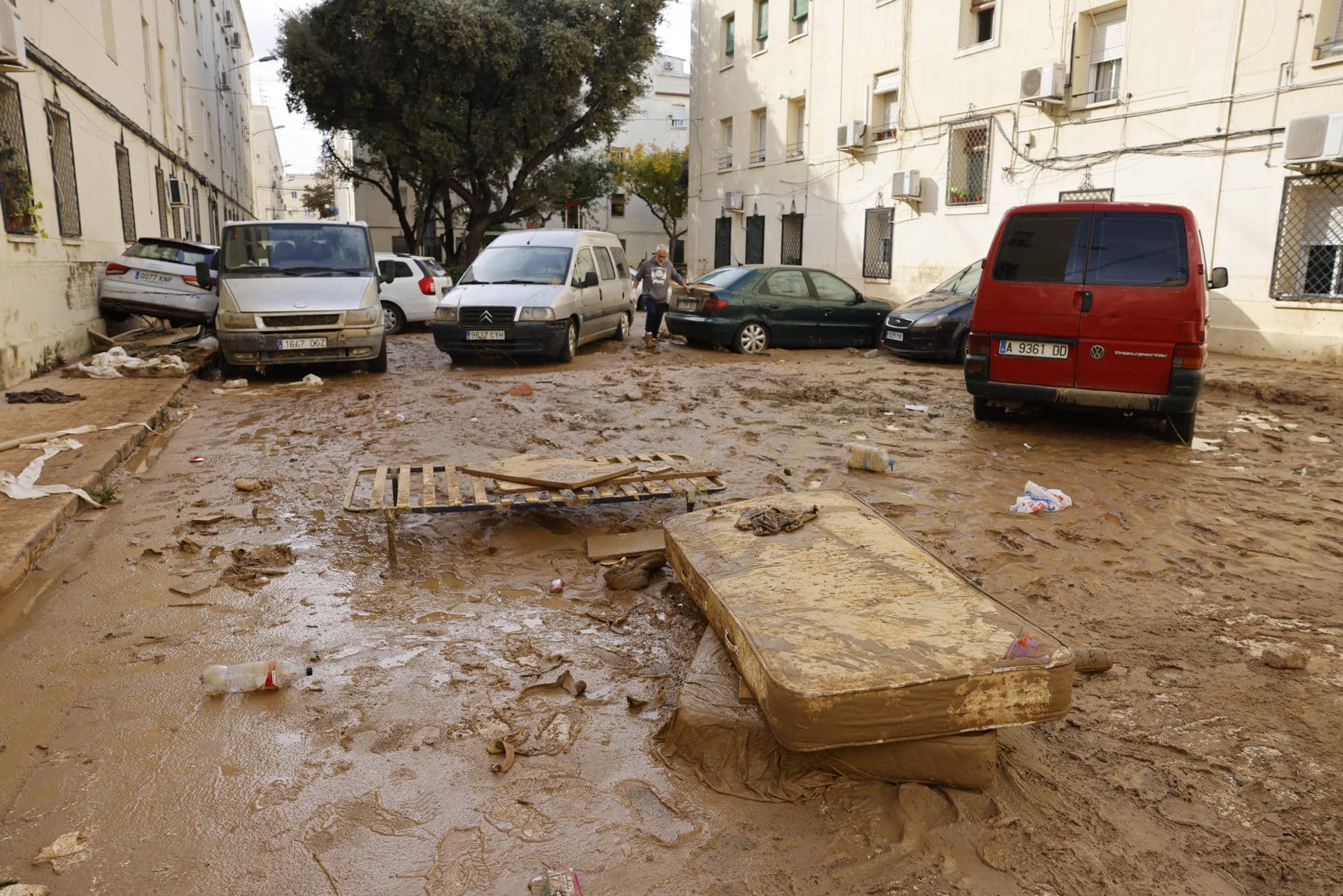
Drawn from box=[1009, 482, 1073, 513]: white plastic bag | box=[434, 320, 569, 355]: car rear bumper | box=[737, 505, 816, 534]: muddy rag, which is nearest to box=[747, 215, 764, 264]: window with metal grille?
box=[434, 320, 569, 355]: car rear bumper

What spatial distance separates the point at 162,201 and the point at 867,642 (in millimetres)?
21593

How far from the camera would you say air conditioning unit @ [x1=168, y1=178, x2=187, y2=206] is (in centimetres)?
2097

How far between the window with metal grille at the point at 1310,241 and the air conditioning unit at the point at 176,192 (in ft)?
70.0

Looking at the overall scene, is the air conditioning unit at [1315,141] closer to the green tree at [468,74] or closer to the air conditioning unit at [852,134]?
the air conditioning unit at [852,134]

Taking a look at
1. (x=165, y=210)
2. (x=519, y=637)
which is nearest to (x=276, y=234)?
(x=519, y=637)

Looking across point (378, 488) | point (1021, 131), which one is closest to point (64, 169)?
point (378, 488)

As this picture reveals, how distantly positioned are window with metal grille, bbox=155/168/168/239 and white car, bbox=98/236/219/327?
631 centimetres

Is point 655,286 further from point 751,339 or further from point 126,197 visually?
point 126,197

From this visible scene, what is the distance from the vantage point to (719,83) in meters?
29.2

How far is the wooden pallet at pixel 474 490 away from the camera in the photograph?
4895mm

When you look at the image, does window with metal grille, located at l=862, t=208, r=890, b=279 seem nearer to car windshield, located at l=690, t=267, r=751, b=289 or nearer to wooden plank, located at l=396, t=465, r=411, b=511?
car windshield, located at l=690, t=267, r=751, b=289

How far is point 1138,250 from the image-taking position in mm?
7465

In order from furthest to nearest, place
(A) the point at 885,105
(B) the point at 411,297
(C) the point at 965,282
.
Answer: (A) the point at 885,105, (B) the point at 411,297, (C) the point at 965,282

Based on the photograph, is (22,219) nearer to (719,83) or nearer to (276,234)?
(276,234)
